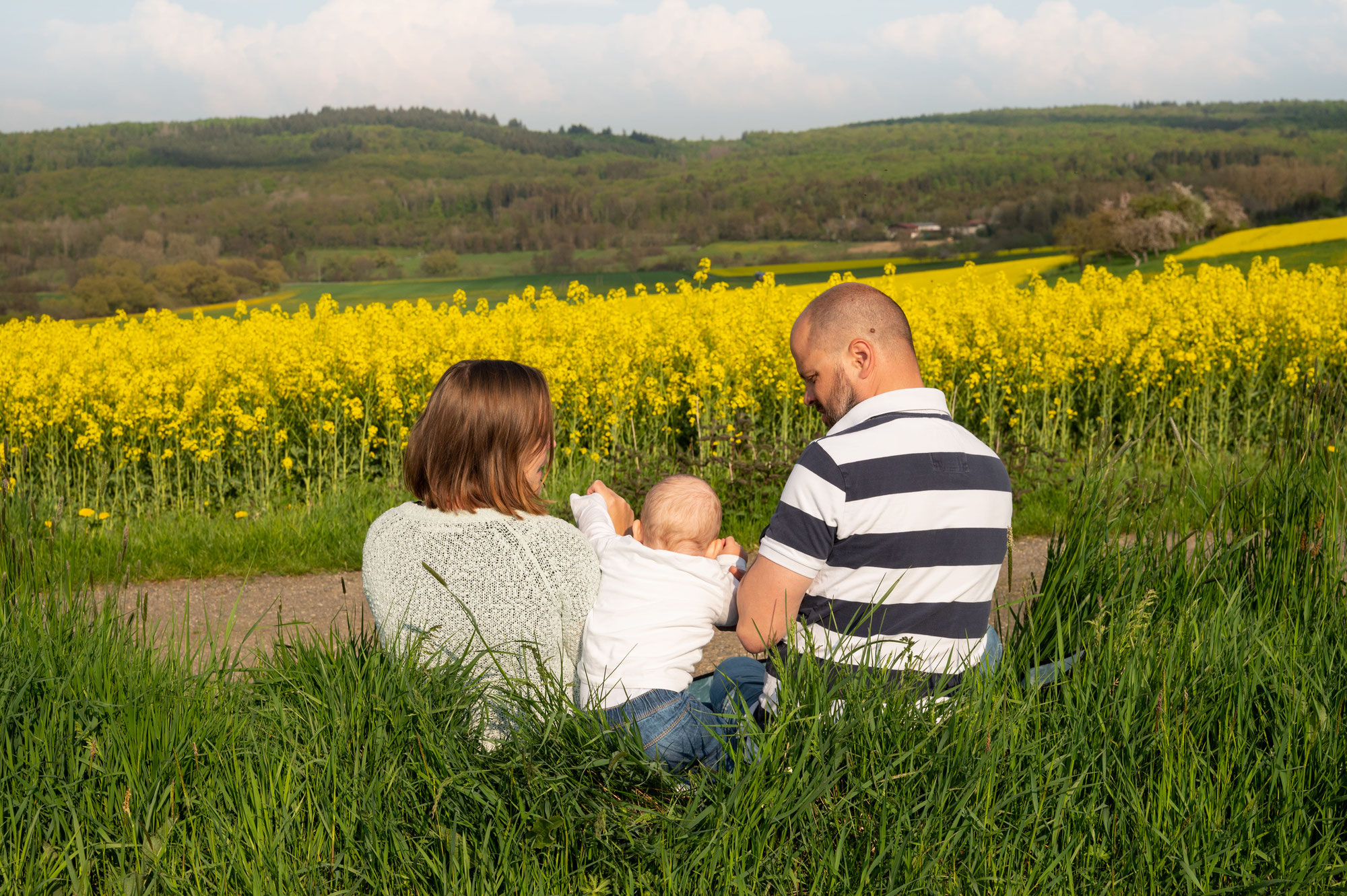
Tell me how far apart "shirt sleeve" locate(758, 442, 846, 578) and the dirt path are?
1841 millimetres

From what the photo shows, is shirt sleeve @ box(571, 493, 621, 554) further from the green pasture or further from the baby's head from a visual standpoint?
the green pasture

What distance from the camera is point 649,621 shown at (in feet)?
7.06

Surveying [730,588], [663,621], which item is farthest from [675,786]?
[730,588]

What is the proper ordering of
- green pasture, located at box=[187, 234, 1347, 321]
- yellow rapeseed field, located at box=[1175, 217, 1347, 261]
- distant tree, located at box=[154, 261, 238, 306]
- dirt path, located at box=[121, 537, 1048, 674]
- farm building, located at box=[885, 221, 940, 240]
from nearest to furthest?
1. dirt path, located at box=[121, 537, 1048, 674]
2. green pasture, located at box=[187, 234, 1347, 321]
3. distant tree, located at box=[154, 261, 238, 306]
4. yellow rapeseed field, located at box=[1175, 217, 1347, 261]
5. farm building, located at box=[885, 221, 940, 240]

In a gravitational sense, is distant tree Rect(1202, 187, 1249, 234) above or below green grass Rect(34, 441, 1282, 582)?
above

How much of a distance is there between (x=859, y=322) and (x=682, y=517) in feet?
2.09

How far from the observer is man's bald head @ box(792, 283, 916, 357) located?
2.12 metres

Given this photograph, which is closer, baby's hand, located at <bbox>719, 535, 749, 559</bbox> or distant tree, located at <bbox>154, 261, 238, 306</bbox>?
baby's hand, located at <bbox>719, 535, 749, 559</bbox>

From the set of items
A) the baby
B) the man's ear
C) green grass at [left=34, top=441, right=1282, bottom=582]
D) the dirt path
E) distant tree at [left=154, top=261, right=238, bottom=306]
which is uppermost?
distant tree at [left=154, top=261, right=238, bottom=306]

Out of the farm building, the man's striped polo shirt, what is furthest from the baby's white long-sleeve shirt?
the farm building

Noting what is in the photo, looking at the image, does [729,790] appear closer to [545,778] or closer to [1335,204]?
[545,778]

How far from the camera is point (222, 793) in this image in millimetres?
2002

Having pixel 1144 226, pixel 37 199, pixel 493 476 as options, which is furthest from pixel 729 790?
pixel 37 199

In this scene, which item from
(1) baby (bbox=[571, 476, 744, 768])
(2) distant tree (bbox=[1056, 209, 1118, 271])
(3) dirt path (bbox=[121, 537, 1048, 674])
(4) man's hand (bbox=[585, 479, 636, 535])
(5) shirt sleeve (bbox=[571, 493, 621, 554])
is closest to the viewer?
(1) baby (bbox=[571, 476, 744, 768])
